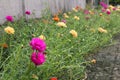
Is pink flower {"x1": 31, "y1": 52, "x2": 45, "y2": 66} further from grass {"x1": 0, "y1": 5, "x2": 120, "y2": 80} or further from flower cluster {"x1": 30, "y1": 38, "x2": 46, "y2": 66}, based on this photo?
grass {"x1": 0, "y1": 5, "x2": 120, "y2": 80}

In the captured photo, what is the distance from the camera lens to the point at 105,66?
3416mm

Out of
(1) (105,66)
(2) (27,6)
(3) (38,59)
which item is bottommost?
(1) (105,66)

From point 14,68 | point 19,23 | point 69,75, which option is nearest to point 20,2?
point 19,23

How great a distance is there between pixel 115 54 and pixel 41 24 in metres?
0.99

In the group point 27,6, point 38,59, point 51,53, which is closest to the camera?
point 38,59

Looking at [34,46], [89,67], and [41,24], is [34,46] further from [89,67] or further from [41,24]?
[41,24]

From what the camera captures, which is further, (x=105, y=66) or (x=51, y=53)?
(x=105, y=66)

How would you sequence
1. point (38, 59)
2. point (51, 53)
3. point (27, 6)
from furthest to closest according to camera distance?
point (27, 6) < point (51, 53) < point (38, 59)

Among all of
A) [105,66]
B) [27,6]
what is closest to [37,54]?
[105,66]

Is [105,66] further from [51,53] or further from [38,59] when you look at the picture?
[38,59]

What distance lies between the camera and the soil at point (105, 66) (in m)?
3.07

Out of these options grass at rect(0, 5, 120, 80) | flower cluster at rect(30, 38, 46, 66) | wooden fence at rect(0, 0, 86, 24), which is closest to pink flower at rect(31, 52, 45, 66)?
flower cluster at rect(30, 38, 46, 66)

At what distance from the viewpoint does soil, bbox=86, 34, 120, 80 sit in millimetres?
3072

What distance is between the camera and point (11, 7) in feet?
15.6
